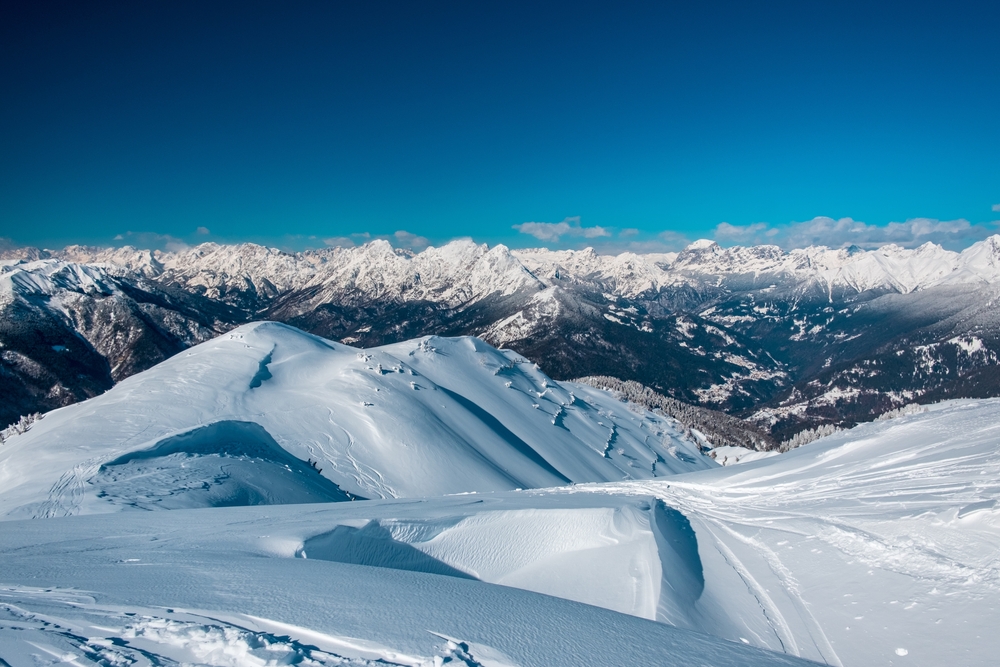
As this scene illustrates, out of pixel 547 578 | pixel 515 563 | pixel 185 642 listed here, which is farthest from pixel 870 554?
pixel 185 642

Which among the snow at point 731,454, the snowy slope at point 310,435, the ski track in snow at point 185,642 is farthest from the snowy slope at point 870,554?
the snow at point 731,454

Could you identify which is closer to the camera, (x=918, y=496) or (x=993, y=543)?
(x=993, y=543)

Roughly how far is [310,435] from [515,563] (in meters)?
35.5

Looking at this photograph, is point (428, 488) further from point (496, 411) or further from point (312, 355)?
point (312, 355)

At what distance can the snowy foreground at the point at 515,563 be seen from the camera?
234 inches

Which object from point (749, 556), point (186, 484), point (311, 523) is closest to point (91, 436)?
point (186, 484)

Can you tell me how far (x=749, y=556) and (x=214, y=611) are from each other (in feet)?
40.7

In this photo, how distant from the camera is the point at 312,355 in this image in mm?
67312

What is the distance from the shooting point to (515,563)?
12664 millimetres

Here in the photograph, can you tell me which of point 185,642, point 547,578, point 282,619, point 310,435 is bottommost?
point 310,435

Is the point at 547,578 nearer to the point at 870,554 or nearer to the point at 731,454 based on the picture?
the point at 870,554

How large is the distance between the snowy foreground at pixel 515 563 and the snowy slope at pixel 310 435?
1.02 ft

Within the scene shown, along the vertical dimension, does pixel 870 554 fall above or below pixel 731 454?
above

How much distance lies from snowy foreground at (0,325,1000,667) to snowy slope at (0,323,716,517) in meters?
0.31
